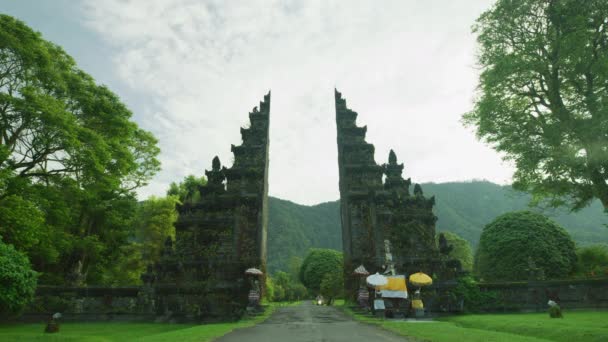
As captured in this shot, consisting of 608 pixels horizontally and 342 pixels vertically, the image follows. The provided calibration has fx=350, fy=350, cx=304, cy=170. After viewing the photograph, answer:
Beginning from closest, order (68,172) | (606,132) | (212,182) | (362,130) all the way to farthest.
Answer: (606,132), (68,172), (212,182), (362,130)

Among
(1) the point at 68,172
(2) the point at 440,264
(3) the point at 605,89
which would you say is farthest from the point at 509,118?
(1) the point at 68,172

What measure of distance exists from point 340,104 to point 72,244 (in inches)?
1052

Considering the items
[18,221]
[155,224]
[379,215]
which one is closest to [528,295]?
[379,215]

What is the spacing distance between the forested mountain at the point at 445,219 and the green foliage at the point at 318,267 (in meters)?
27.3

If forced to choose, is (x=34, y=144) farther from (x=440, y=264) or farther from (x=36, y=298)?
(x=440, y=264)

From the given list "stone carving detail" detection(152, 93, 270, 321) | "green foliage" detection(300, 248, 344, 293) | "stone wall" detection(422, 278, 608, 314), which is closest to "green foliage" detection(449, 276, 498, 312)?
"stone wall" detection(422, 278, 608, 314)

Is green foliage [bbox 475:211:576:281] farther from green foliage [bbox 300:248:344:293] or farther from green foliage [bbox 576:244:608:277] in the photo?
green foliage [bbox 300:248:344:293]

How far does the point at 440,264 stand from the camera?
74.2 feet

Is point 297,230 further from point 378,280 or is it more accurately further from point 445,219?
point 378,280

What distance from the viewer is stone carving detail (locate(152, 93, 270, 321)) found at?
70.1ft

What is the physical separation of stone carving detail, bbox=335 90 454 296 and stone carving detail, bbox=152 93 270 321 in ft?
23.6

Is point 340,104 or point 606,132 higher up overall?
point 340,104

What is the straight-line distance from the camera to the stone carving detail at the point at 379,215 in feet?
77.3

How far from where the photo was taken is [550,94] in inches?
599
